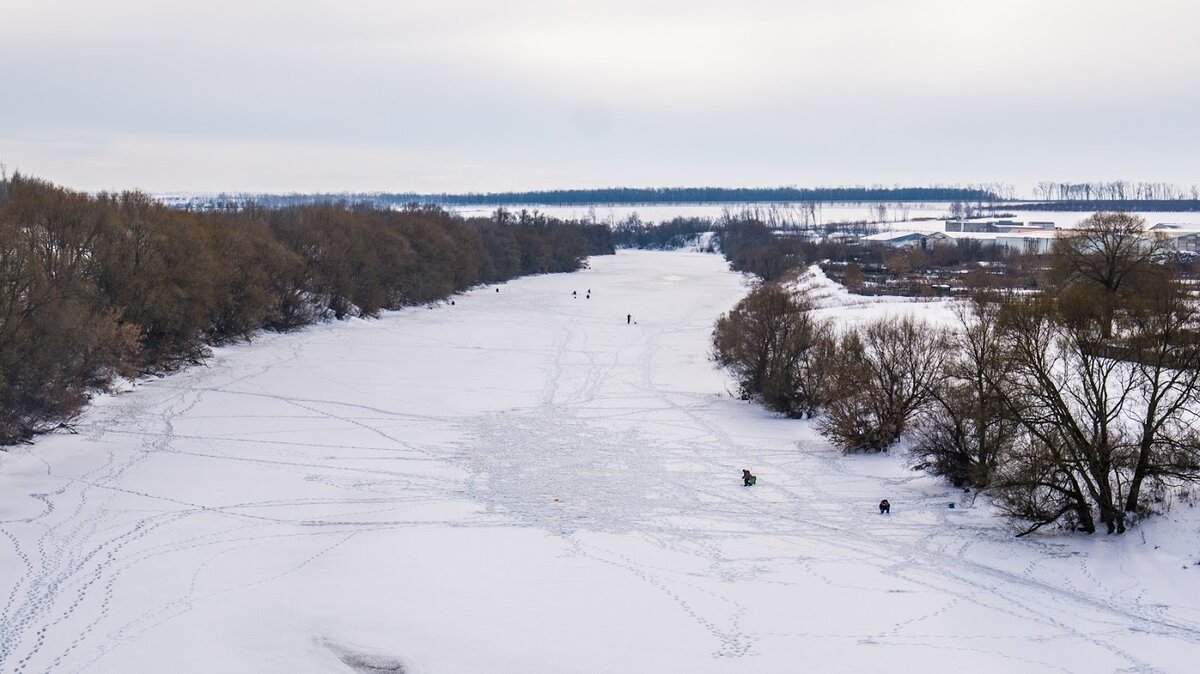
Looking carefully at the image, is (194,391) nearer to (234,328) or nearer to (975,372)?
(234,328)

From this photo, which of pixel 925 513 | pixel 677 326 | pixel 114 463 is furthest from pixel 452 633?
pixel 677 326

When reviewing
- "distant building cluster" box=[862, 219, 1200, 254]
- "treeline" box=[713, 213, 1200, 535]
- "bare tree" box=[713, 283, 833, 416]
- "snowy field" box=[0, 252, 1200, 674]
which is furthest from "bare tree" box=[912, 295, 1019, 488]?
"distant building cluster" box=[862, 219, 1200, 254]

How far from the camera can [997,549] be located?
21.3 meters

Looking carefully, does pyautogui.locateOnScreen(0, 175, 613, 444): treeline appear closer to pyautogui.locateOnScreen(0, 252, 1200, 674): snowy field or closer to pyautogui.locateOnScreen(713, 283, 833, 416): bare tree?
pyautogui.locateOnScreen(0, 252, 1200, 674): snowy field

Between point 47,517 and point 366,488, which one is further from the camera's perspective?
point 366,488

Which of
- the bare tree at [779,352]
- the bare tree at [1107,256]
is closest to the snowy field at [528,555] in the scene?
the bare tree at [779,352]

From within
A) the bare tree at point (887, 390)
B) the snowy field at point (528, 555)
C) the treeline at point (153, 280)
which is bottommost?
the snowy field at point (528, 555)

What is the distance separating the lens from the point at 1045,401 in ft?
72.9

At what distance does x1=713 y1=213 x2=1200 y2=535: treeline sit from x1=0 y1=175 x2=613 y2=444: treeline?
25.5 meters

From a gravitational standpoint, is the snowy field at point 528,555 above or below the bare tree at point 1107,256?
below

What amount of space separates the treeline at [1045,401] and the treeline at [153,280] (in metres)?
25.5

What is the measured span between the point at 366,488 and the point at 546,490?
4.81 metres

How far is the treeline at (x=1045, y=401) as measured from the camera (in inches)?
837

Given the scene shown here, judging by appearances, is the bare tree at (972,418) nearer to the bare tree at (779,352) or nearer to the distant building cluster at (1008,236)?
the bare tree at (779,352)
